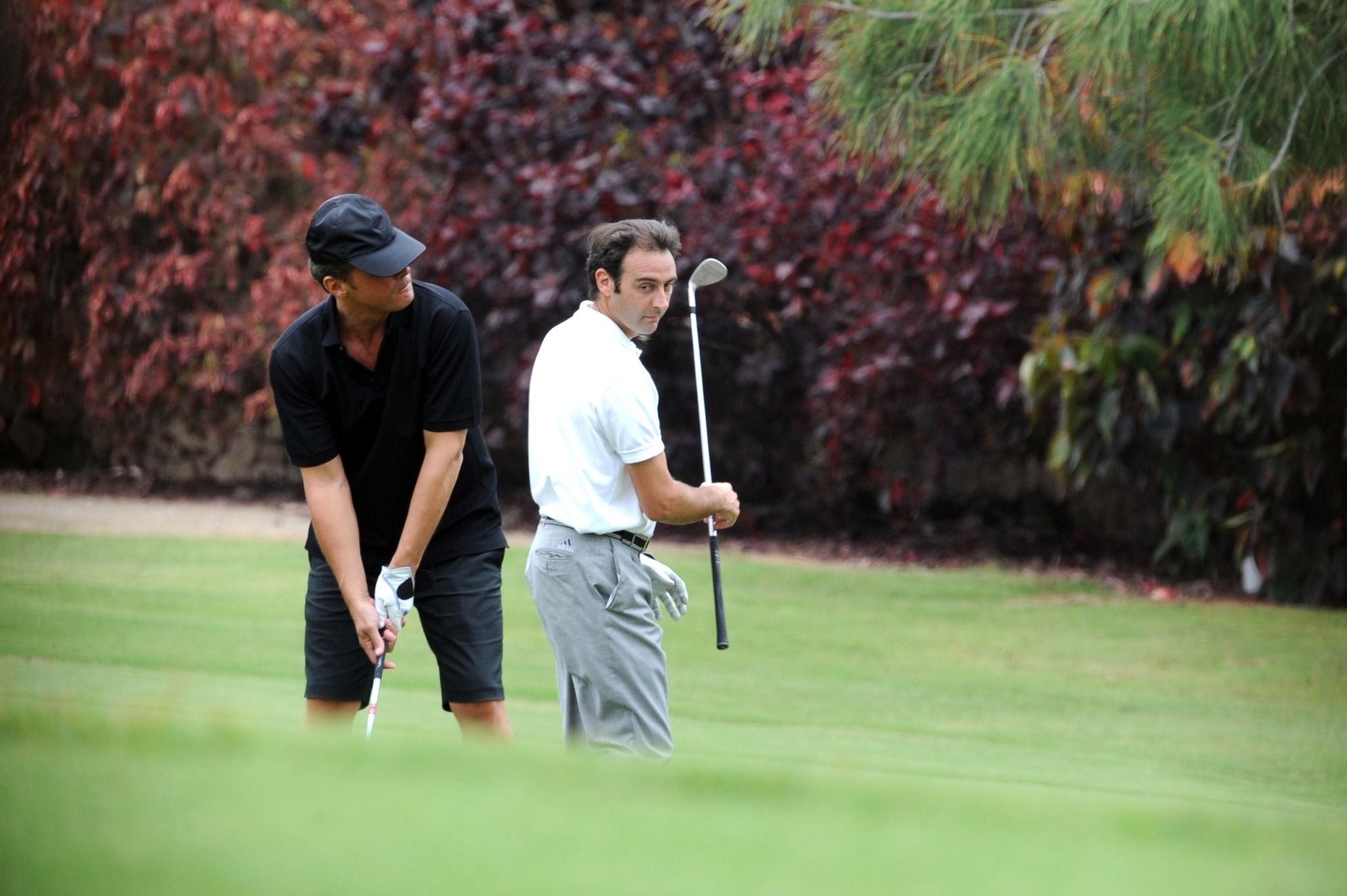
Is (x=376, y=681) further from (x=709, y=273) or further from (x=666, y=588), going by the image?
(x=709, y=273)

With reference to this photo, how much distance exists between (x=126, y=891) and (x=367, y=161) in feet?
41.3

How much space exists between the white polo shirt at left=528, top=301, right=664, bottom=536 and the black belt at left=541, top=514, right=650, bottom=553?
0.02 meters

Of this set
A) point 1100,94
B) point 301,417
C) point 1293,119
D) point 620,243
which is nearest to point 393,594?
point 301,417

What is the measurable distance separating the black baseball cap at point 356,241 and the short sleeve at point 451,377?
24cm

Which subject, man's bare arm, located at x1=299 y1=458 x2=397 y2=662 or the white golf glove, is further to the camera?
the white golf glove

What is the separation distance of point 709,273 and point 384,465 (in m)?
1.31

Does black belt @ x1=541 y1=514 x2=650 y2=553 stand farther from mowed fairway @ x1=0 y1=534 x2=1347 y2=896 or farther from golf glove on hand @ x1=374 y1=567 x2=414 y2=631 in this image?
mowed fairway @ x1=0 y1=534 x2=1347 y2=896

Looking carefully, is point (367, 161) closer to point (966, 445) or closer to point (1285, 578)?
point (966, 445)

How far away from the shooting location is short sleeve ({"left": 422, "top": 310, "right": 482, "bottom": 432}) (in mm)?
4059

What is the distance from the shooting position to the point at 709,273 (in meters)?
4.93

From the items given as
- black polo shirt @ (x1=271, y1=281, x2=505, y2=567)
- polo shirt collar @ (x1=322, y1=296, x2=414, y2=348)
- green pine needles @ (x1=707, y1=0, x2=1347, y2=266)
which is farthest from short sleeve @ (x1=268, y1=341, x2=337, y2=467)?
green pine needles @ (x1=707, y1=0, x2=1347, y2=266)

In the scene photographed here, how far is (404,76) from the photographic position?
1253 centimetres

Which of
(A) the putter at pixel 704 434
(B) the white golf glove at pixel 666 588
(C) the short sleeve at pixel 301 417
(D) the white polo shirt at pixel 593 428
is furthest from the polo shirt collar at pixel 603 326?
(C) the short sleeve at pixel 301 417

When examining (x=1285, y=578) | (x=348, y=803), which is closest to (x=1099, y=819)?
(x=348, y=803)
